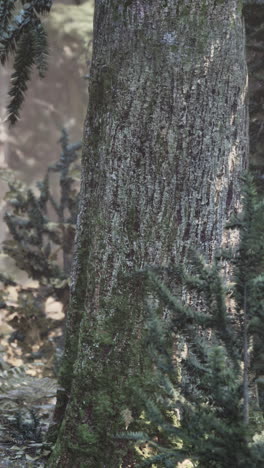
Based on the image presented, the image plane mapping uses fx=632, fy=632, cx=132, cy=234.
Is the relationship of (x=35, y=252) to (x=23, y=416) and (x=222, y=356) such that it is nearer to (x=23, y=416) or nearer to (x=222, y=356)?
(x=23, y=416)

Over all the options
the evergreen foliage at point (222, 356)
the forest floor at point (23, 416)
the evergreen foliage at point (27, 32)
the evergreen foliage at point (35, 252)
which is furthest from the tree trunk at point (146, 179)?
the evergreen foliage at point (35, 252)

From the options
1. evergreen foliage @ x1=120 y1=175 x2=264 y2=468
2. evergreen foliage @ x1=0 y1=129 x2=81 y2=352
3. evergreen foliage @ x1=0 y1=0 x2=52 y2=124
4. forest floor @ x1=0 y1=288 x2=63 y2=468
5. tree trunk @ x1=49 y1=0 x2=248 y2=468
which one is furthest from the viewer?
evergreen foliage @ x1=0 y1=129 x2=81 y2=352

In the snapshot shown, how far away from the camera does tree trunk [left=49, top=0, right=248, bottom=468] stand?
349 cm

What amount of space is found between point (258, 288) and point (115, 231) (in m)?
1.30

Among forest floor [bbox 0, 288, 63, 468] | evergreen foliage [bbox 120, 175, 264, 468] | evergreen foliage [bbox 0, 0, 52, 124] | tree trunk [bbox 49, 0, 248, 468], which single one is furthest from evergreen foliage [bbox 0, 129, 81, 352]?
evergreen foliage [bbox 120, 175, 264, 468]

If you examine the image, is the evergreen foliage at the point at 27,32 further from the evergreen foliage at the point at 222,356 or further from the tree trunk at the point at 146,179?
the evergreen foliage at the point at 222,356

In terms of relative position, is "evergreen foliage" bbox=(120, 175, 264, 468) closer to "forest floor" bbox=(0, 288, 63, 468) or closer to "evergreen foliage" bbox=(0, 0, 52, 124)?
"forest floor" bbox=(0, 288, 63, 468)

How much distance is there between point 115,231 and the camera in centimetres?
356

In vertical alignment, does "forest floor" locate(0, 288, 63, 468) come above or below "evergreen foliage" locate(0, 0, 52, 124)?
below

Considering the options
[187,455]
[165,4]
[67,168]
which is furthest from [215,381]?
[67,168]

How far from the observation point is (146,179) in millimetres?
3510

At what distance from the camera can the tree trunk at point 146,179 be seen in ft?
11.5

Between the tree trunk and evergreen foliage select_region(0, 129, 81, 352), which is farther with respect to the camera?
evergreen foliage select_region(0, 129, 81, 352)

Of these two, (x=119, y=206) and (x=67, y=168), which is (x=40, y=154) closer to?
(x=67, y=168)
